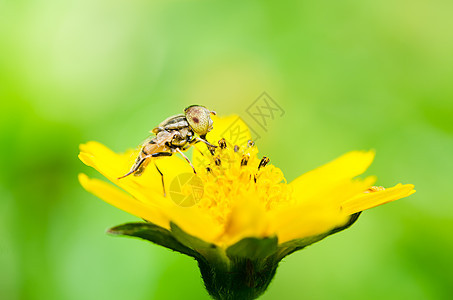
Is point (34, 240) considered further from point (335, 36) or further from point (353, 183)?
point (335, 36)

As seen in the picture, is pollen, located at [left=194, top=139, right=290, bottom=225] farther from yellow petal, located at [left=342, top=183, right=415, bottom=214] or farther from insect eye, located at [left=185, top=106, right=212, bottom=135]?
yellow petal, located at [left=342, top=183, right=415, bottom=214]

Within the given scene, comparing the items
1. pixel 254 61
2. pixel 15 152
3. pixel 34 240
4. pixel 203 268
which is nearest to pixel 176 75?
pixel 254 61

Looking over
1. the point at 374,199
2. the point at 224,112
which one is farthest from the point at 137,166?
the point at 224,112

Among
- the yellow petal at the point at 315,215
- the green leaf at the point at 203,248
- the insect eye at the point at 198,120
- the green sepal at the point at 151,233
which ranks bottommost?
the yellow petal at the point at 315,215

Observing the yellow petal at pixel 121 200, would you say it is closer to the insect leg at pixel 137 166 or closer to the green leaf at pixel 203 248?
the green leaf at pixel 203 248

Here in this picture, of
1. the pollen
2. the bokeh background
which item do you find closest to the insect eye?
the pollen

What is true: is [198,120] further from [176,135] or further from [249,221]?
[249,221]

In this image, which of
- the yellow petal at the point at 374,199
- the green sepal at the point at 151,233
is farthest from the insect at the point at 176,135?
the yellow petal at the point at 374,199
